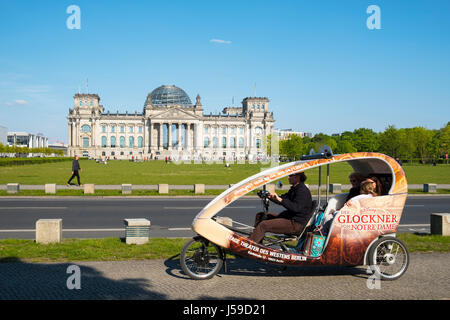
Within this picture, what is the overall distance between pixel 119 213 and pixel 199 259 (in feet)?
28.6

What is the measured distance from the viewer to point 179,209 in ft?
53.3

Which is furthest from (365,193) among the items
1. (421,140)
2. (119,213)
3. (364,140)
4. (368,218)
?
(364,140)

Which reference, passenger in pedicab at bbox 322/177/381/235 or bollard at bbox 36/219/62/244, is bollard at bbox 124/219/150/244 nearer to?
bollard at bbox 36/219/62/244

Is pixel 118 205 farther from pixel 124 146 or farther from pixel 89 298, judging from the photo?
pixel 124 146

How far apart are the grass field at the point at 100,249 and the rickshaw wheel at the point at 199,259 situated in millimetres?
1499

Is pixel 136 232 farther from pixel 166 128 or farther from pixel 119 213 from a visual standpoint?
pixel 166 128

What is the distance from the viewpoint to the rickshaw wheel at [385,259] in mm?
6867

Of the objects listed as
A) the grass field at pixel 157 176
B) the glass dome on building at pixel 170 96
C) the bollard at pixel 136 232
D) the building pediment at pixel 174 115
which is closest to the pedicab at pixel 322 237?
the bollard at pixel 136 232

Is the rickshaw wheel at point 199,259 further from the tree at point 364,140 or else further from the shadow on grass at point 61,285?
the tree at point 364,140

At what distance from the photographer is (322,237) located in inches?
271

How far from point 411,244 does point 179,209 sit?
356 inches

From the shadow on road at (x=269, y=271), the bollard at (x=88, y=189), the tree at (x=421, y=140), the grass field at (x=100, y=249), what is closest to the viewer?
the shadow on road at (x=269, y=271)

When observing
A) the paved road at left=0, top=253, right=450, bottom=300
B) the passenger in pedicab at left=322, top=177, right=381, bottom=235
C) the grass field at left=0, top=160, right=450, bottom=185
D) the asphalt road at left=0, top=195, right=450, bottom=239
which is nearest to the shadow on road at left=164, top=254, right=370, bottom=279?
the paved road at left=0, top=253, right=450, bottom=300
